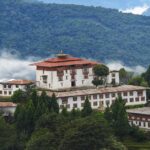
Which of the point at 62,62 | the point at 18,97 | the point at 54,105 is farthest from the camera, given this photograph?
the point at 62,62

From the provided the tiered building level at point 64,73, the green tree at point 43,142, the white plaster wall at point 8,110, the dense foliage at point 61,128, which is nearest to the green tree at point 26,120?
the dense foliage at point 61,128

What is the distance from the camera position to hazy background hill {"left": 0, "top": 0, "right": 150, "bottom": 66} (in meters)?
156

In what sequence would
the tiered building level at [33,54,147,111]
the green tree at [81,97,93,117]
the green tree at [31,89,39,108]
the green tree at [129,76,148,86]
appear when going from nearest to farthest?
the green tree at [81,97,93,117]
the green tree at [31,89,39,108]
the tiered building level at [33,54,147,111]
the green tree at [129,76,148,86]

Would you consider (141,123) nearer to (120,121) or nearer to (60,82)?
(120,121)

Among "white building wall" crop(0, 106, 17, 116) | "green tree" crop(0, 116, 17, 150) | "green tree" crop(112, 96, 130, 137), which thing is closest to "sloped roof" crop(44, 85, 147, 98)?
Result: "white building wall" crop(0, 106, 17, 116)

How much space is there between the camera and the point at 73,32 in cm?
16125

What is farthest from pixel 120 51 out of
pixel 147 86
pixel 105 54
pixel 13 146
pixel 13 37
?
pixel 13 146

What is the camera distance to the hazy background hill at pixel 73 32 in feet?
510

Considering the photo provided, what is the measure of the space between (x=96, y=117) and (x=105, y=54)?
90.7 m

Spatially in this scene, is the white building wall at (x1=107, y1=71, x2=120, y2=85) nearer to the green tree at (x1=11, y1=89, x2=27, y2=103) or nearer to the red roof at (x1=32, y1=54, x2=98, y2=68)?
the red roof at (x1=32, y1=54, x2=98, y2=68)

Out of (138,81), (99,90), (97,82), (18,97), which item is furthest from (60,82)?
(138,81)

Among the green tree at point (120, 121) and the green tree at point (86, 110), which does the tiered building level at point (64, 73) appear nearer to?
the green tree at point (86, 110)

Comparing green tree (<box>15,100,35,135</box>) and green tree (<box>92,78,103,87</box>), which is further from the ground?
green tree (<box>92,78,103,87</box>)

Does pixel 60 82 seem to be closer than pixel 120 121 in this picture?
No
